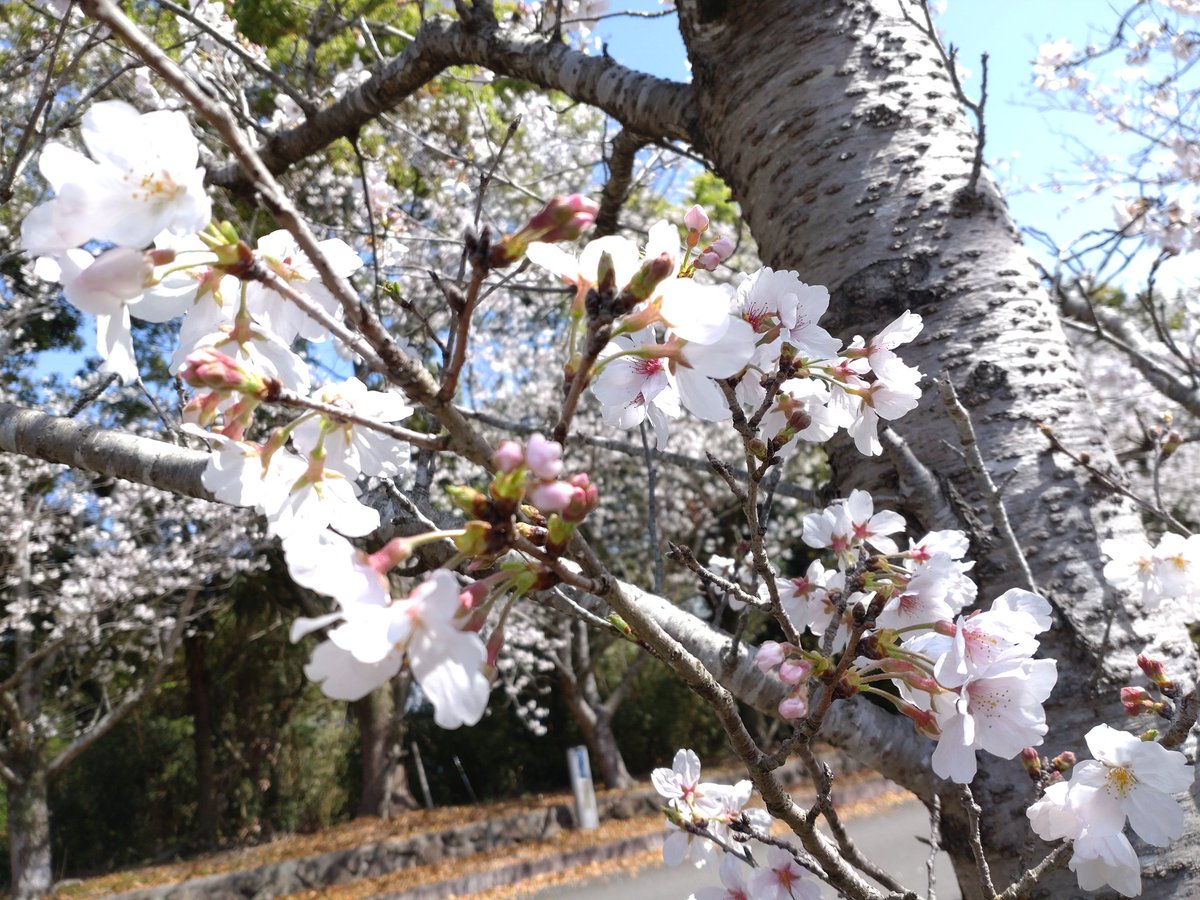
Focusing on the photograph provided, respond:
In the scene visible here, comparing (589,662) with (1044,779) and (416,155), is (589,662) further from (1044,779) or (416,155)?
(1044,779)

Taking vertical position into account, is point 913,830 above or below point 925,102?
below

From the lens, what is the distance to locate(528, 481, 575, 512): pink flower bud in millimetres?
500

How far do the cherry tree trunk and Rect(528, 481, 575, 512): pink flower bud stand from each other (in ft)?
3.01

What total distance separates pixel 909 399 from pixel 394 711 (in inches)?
379

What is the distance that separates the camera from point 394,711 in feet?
31.1

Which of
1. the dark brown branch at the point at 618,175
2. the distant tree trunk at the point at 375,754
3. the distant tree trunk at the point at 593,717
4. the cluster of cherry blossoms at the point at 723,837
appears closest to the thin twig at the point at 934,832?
the cluster of cherry blossoms at the point at 723,837

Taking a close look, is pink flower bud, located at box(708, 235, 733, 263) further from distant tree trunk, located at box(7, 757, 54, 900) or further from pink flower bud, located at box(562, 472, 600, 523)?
distant tree trunk, located at box(7, 757, 54, 900)

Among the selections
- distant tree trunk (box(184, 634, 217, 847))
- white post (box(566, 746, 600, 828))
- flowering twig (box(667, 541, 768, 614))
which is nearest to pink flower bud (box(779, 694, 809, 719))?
flowering twig (box(667, 541, 768, 614))

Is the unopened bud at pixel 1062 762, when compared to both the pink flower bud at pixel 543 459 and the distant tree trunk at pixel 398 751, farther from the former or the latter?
the distant tree trunk at pixel 398 751

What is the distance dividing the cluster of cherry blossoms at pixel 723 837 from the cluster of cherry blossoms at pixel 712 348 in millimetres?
539

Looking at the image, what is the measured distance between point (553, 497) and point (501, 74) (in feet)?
8.50

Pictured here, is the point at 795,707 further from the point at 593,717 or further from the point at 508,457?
the point at 593,717

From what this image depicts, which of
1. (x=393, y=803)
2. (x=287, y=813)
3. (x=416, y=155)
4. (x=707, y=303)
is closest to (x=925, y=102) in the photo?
(x=707, y=303)

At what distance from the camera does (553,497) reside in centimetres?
50
